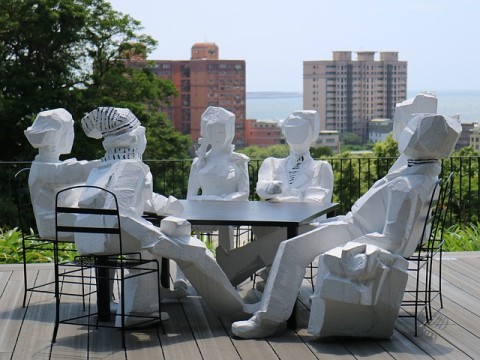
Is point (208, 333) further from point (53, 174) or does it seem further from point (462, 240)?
point (462, 240)

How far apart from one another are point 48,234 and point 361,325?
81.3 inches

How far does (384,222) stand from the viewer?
5.29 meters

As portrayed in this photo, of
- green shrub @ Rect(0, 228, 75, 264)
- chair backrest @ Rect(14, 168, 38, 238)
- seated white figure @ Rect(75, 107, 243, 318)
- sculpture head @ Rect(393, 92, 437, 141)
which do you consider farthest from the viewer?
green shrub @ Rect(0, 228, 75, 264)

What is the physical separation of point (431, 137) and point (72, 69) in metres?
16.4

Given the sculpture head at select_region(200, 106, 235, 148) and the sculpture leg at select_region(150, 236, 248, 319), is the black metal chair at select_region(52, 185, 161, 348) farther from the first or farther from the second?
the sculpture head at select_region(200, 106, 235, 148)

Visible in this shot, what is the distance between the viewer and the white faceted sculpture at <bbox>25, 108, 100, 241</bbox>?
5926 millimetres

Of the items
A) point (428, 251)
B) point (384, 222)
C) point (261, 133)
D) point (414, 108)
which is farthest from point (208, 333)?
point (261, 133)

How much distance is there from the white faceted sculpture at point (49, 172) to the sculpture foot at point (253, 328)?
1275 mm

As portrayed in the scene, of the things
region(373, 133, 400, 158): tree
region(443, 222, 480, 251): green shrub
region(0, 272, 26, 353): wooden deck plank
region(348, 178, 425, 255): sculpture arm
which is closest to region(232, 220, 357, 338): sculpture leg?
region(348, 178, 425, 255): sculpture arm

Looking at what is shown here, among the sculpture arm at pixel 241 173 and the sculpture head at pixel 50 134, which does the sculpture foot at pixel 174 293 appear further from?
the sculpture head at pixel 50 134

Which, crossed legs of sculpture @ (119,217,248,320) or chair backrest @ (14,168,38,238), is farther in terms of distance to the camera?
chair backrest @ (14,168,38,238)

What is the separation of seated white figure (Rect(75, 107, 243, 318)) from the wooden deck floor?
0.65 ft

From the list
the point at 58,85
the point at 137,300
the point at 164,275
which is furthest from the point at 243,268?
the point at 58,85

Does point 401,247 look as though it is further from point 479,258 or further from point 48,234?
point 479,258
